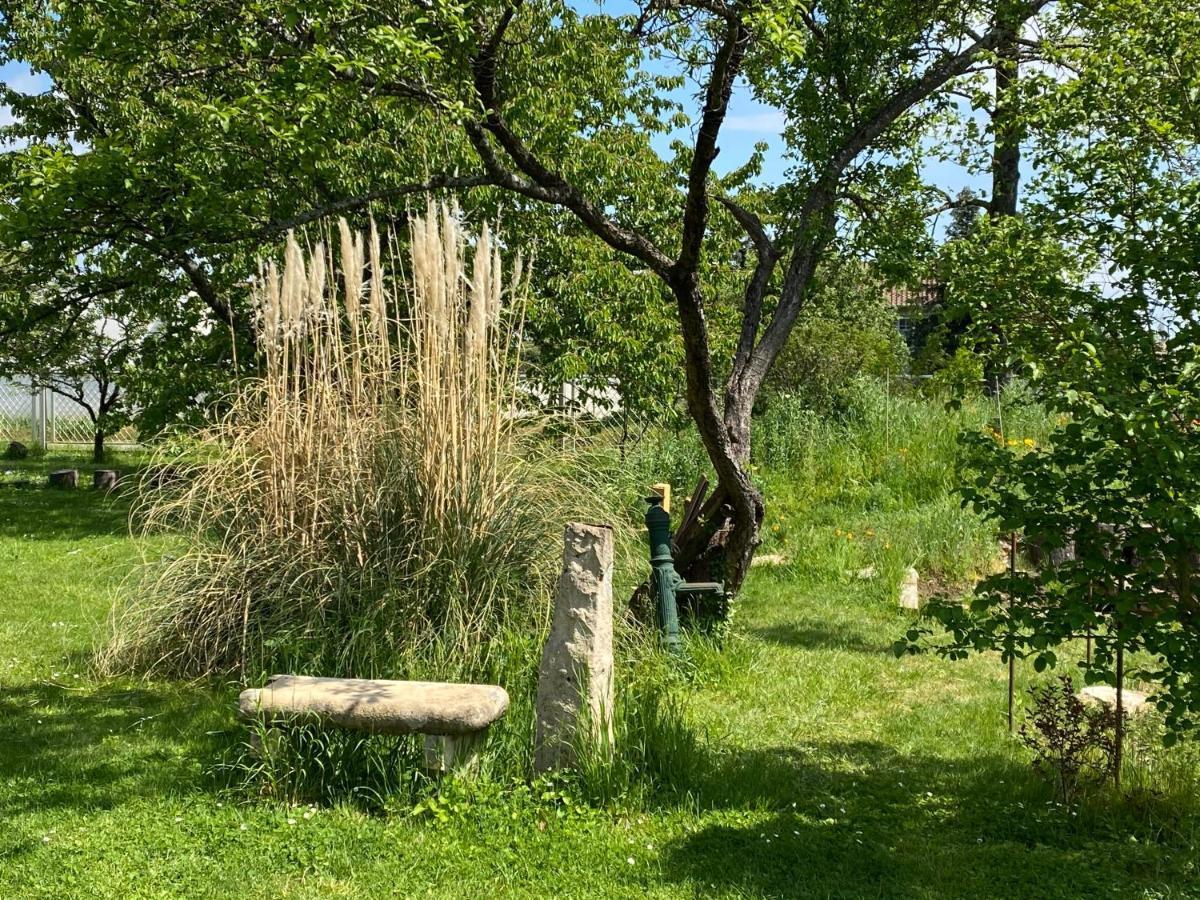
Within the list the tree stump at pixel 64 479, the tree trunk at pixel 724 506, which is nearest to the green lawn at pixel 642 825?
the tree trunk at pixel 724 506

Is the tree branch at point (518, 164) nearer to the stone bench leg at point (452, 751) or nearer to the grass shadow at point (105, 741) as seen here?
the stone bench leg at point (452, 751)

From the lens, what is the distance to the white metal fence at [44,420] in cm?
2508

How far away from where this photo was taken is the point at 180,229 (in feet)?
20.0

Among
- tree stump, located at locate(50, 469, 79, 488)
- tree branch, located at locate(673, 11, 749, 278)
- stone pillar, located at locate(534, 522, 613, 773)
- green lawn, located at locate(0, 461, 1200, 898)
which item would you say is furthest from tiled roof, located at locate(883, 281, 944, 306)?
tree stump, located at locate(50, 469, 79, 488)

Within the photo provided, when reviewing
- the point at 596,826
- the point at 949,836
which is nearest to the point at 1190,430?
the point at 949,836

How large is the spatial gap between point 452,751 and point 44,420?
24.9 meters

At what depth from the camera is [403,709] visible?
3824 millimetres

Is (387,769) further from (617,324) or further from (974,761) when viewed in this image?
(617,324)

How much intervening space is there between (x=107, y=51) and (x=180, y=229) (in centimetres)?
108

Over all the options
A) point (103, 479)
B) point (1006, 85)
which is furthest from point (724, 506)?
point (103, 479)

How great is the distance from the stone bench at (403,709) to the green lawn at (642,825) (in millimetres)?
247

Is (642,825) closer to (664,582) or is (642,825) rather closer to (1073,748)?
(1073,748)

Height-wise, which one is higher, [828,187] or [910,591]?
[828,187]

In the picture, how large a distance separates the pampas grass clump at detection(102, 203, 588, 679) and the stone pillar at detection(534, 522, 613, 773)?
26.7 inches
